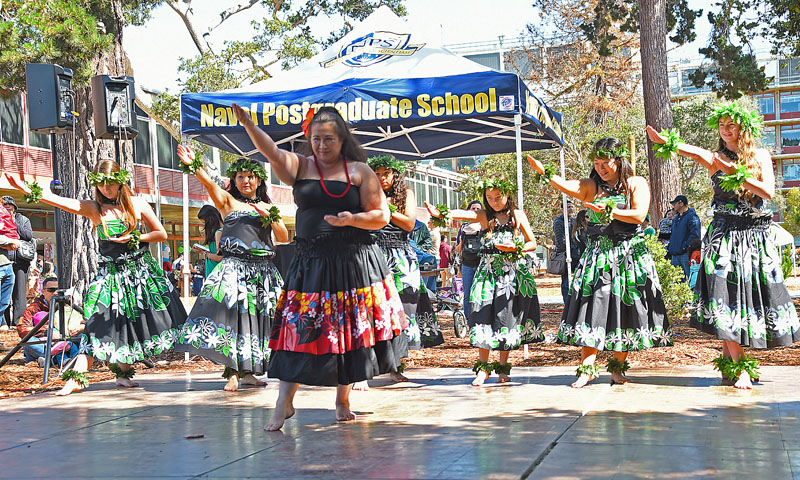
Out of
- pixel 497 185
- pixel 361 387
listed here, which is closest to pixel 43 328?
pixel 361 387

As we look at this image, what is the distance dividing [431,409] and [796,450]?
2.29m

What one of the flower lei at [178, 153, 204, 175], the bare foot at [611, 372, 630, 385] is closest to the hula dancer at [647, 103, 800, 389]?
the bare foot at [611, 372, 630, 385]

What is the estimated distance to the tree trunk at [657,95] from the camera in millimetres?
14758

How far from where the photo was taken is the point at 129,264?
7.07m

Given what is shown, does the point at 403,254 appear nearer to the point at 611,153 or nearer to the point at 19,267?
the point at 611,153

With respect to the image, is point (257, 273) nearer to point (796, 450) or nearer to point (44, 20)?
point (796, 450)

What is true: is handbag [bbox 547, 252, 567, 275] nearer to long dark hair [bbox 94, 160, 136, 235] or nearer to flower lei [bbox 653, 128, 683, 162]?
flower lei [bbox 653, 128, 683, 162]

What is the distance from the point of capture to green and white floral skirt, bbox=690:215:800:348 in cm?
620

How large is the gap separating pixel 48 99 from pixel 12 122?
20.1 metres

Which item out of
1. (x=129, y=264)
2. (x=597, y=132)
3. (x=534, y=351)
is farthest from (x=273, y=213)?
(x=597, y=132)

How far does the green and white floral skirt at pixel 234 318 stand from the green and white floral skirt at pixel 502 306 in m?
1.70

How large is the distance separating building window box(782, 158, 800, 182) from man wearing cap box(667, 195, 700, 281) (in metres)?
82.5

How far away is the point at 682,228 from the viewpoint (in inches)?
492

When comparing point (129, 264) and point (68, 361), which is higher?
point (129, 264)
